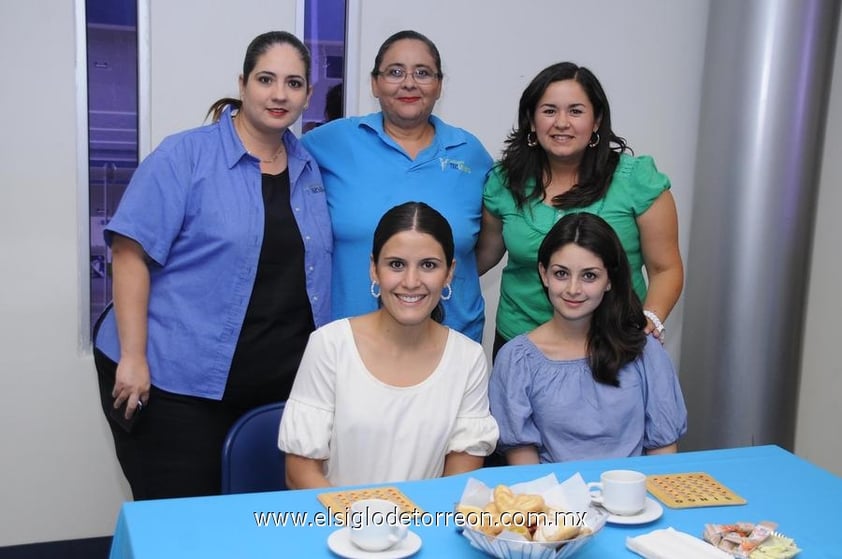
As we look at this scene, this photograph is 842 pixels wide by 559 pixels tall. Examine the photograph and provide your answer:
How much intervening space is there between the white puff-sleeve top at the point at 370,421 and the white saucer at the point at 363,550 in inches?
19.7

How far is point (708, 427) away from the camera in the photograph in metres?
3.40

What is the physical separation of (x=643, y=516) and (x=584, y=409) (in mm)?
549

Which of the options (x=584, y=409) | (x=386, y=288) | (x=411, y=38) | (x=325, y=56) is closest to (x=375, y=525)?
(x=386, y=288)

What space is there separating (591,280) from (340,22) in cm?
144

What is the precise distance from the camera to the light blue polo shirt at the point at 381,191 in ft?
8.07

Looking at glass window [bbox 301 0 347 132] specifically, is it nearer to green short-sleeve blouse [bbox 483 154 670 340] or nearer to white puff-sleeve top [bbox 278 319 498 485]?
green short-sleeve blouse [bbox 483 154 670 340]

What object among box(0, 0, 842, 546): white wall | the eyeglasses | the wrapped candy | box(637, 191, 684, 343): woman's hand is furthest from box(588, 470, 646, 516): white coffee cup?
box(0, 0, 842, 546): white wall

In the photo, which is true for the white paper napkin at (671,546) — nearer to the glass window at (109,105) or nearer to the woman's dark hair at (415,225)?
the woman's dark hair at (415,225)

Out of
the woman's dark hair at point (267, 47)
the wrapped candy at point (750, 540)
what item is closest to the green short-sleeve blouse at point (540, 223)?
the woman's dark hair at point (267, 47)

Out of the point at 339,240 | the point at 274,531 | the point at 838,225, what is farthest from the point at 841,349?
the point at 274,531

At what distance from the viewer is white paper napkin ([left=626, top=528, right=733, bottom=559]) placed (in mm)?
1430

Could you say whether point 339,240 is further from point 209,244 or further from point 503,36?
point 503,36

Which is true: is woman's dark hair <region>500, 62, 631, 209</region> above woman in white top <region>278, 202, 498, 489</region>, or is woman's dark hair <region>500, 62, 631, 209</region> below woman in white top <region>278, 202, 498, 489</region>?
above

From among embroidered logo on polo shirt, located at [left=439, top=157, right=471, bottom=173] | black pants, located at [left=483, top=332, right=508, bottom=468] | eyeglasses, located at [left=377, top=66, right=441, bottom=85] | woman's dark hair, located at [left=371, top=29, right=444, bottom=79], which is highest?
woman's dark hair, located at [left=371, top=29, right=444, bottom=79]
